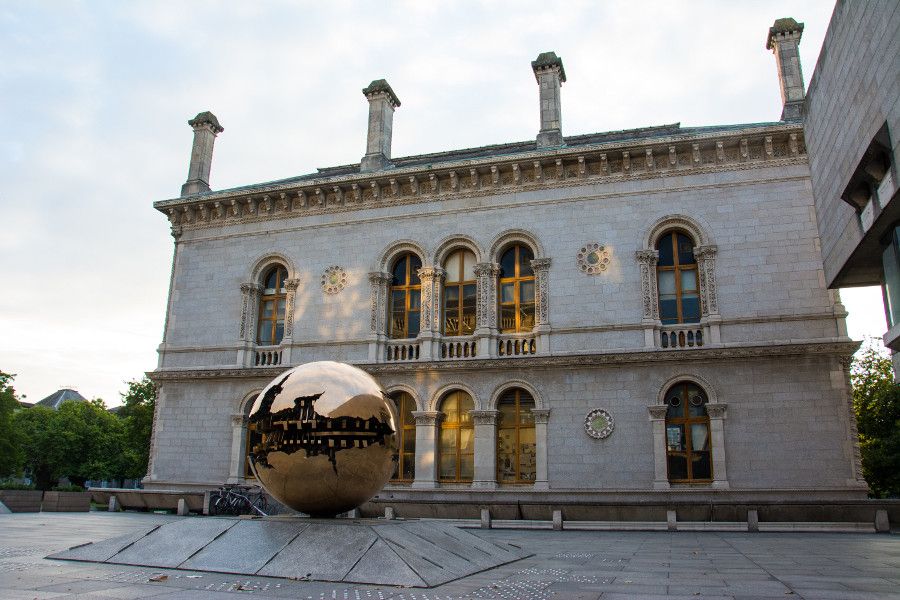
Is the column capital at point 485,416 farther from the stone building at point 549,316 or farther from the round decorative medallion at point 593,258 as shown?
the round decorative medallion at point 593,258

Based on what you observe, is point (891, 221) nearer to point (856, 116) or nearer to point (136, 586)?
point (856, 116)

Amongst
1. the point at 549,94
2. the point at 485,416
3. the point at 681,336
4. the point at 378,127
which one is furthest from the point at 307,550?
the point at 378,127

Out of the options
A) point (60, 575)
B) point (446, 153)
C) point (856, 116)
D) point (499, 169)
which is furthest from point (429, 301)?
point (60, 575)

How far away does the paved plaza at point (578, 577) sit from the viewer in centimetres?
634

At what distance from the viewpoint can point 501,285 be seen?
2202 cm

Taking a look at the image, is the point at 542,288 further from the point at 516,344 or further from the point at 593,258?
the point at 516,344

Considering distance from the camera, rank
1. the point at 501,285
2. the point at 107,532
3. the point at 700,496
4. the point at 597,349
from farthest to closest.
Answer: the point at 501,285, the point at 597,349, the point at 700,496, the point at 107,532

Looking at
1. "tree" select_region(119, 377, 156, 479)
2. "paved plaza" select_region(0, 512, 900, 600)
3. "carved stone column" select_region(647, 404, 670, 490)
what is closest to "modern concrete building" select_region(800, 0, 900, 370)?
"paved plaza" select_region(0, 512, 900, 600)

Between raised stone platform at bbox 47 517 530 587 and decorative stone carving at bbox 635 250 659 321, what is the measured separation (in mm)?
12311

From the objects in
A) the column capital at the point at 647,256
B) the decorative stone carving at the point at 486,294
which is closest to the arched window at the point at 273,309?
the decorative stone carving at the point at 486,294

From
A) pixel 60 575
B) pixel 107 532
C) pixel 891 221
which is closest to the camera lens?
pixel 60 575

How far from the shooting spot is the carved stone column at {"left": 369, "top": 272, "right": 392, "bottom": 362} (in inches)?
873

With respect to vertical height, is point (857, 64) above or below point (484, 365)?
above

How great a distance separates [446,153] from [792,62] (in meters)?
11.7
